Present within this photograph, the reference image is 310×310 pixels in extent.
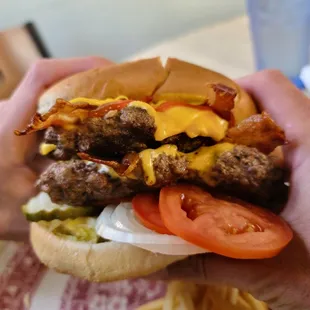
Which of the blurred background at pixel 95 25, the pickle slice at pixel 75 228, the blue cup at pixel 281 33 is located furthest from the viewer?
the blurred background at pixel 95 25

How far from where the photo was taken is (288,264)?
1253mm

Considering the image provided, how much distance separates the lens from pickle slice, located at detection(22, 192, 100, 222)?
55.0 inches

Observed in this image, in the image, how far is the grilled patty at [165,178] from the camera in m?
1.23

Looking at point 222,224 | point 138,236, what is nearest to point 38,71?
point 138,236

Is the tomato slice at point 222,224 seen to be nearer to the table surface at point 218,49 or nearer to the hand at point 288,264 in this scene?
the hand at point 288,264

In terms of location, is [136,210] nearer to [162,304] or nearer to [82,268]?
[82,268]

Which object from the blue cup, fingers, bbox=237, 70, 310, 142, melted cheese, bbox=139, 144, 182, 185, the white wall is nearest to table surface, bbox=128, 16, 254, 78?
the blue cup

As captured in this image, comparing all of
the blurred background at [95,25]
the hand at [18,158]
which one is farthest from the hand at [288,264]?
the blurred background at [95,25]

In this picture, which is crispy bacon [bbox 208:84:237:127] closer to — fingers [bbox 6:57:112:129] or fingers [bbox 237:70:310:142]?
fingers [bbox 237:70:310:142]

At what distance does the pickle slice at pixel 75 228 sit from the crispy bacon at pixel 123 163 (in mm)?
233

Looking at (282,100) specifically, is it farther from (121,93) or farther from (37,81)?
(37,81)

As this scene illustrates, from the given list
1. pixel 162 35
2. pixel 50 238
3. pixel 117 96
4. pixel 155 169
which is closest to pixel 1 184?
pixel 50 238

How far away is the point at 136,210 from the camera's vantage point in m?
1.27

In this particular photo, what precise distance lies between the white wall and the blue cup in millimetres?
1332
